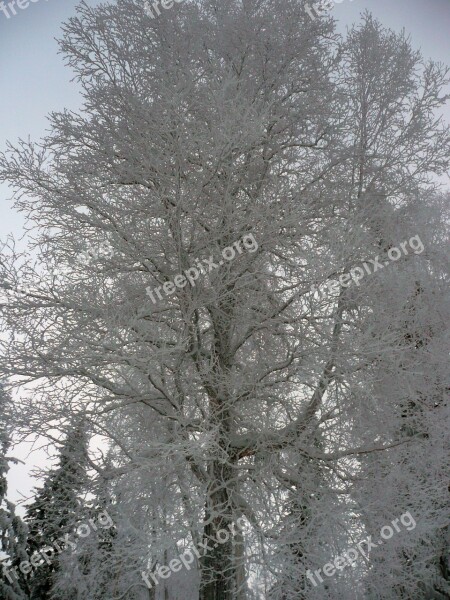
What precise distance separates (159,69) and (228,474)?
5.28m

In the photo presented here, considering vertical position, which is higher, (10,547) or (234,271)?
(234,271)

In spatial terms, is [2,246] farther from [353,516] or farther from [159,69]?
[353,516]

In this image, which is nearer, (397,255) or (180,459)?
(180,459)

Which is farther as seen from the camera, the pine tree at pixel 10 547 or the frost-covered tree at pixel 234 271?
the pine tree at pixel 10 547

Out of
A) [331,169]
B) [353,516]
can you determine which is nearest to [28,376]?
[353,516]

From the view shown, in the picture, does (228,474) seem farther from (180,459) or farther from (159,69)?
(159,69)

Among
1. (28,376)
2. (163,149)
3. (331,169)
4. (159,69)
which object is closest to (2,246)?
(28,376)

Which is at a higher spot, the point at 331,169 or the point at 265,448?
the point at 331,169

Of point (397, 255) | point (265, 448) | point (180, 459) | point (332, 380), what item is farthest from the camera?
point (397, 255)

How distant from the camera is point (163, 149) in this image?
729 cm

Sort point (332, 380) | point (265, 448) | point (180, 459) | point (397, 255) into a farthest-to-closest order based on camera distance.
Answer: point (397, 255)
point (265, 448)
point (332, 380)
point (180, 459)

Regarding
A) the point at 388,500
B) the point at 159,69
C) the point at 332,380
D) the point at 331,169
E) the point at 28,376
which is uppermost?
the point at 159,69

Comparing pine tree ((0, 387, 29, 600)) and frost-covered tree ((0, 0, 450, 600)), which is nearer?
frost-covered tree ((0, 0, 450, 600))

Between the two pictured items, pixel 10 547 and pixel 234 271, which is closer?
pixel 234 271
